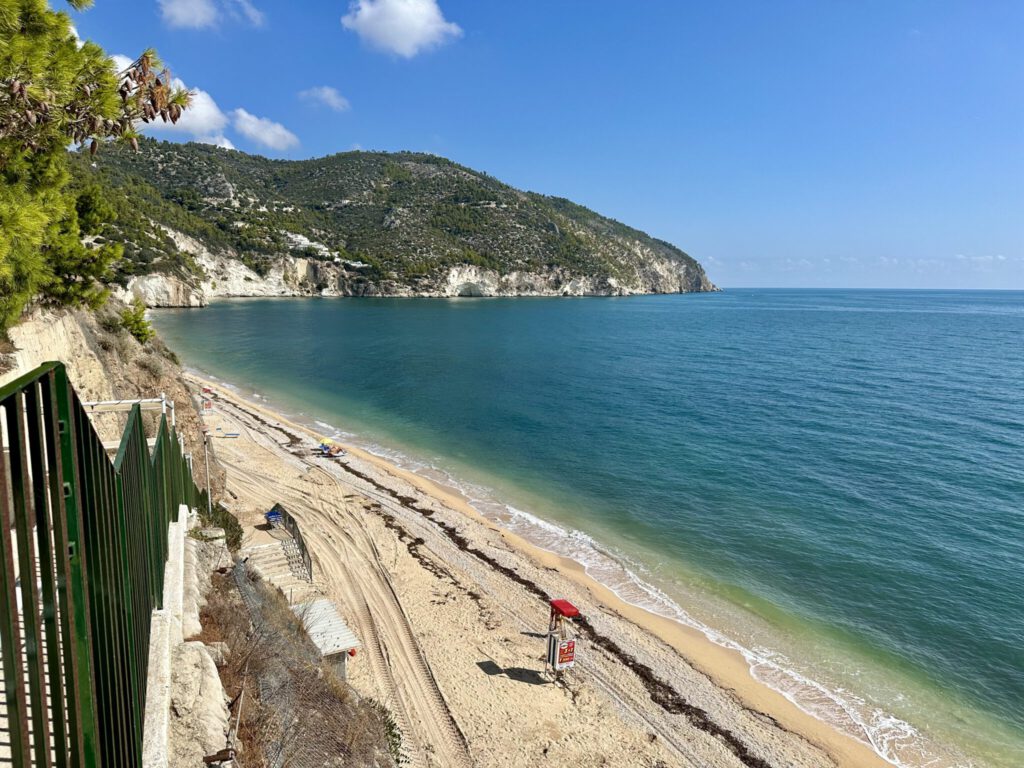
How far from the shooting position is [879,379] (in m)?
53.7

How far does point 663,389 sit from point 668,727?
123 ft

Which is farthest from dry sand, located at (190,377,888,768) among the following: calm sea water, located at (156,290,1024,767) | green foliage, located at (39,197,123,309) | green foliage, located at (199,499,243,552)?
green foliage, located at (39,197,123,309)

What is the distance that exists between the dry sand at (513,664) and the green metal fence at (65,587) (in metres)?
10.2

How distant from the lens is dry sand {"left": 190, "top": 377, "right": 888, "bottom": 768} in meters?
12.7

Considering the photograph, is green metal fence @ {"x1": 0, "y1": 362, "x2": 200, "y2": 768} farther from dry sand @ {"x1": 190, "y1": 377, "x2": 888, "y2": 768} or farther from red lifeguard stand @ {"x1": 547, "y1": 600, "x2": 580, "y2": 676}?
red lifeguard stand @ {"x1": 547, "y1": 600, "x2": 580, "y2": 676}

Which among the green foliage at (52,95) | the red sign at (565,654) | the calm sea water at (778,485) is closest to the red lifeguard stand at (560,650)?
the red sign at (565,654)

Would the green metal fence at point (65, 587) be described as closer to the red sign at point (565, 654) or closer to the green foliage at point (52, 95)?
the green foliage at point (52, 95)

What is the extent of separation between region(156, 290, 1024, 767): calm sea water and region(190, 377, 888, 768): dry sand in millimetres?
1365

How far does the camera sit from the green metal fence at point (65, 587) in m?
1.63

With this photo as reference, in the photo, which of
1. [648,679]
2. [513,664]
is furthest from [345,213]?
[648,679]

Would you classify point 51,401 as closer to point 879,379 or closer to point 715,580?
point 715,580

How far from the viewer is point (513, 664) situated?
15.0m

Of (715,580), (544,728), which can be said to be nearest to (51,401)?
(544,728)

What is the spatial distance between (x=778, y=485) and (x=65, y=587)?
1159 inches
